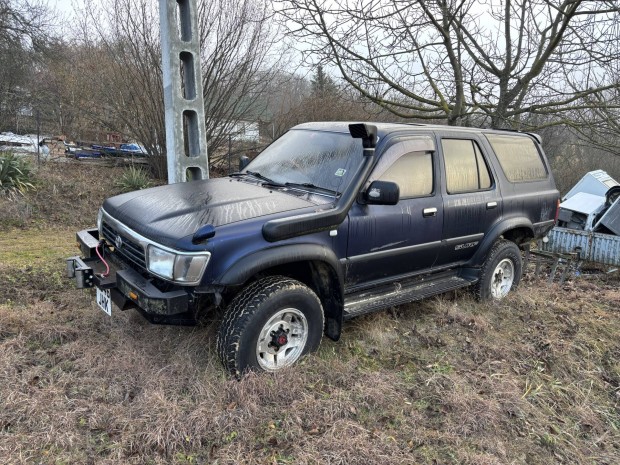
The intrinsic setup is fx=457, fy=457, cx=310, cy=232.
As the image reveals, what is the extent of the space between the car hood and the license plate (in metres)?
0.53

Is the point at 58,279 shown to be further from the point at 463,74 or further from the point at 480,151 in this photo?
the point at 463,74

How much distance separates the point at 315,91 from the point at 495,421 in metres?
12.9

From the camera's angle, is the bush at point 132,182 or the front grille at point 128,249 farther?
the bush at point 132,182

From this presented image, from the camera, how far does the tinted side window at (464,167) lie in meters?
4.23

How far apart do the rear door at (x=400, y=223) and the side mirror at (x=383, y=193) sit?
121 millimetres

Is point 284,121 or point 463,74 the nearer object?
point 463,74

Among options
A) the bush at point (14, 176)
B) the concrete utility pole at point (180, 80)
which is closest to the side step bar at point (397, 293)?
the concrete utility pole at point (180, 80)

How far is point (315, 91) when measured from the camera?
47.4 feet

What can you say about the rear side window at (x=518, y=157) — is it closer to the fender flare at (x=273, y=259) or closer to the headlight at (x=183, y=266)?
the fender flare at (x=273, y=259)

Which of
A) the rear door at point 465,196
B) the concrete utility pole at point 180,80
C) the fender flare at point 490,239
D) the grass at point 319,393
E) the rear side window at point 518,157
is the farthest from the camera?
the concrete utility pole at point 180,80

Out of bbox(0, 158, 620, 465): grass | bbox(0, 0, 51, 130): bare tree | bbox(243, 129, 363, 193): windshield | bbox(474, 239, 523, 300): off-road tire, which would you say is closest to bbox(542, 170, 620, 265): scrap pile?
bbox(474, 239, 523, 300): off-road tire

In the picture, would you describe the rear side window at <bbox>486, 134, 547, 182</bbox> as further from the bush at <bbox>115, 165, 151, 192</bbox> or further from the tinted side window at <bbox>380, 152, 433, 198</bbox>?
the bush at <bbox>115, 165, 151, 192</bbox>

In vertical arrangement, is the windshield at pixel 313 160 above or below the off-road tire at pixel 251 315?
above

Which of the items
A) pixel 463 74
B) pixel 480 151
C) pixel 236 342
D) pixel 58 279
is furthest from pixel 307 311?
pixel 463 74
